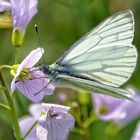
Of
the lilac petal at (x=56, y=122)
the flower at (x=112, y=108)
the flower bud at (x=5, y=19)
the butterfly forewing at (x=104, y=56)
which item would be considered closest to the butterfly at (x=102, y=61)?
the butterfly forewing at (x=104, y=56)

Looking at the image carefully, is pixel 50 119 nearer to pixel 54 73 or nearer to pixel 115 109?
pixel 54 73

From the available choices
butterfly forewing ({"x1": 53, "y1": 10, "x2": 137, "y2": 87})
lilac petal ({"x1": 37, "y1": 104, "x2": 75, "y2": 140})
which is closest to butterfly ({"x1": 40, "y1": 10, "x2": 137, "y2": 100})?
butterfly forewing ({"x1": 53, "y1": 10, "x2": 137, "y2": 87})

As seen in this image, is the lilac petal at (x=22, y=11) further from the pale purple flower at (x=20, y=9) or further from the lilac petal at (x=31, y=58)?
the lilac petal at (x=31, y=58)

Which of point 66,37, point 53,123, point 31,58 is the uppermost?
point 31,58

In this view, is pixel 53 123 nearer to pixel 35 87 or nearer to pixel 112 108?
pixel 35 87

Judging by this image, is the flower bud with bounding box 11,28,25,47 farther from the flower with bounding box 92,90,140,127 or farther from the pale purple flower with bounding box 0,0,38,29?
the flower with bounding box 92,90,140,127

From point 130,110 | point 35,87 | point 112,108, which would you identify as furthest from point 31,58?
point 130,110

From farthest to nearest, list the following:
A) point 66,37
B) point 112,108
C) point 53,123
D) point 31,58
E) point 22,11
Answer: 1. point 66,37
2. point 112,108
3. point 22,11
4. point 53,123
5. point 31,58

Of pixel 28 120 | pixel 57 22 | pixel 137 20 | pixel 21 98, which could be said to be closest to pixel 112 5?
pixel 137 20
